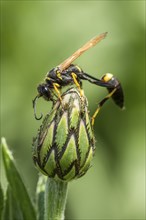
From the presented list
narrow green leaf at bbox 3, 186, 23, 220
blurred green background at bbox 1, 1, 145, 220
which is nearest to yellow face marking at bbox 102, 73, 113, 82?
narrow green leaf at bbox 3, 186, 23, 220

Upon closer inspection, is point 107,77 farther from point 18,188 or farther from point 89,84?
point 89,84

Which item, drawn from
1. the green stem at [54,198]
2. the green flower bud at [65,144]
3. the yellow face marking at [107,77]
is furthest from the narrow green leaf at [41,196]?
the yellow face marking at [107,77]

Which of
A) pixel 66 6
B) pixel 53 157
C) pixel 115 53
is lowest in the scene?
pixel 53 157

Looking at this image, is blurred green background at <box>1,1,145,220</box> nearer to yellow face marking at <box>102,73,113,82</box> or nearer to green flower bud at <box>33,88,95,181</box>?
yellow face marking at <box>102,73,113,82</box>

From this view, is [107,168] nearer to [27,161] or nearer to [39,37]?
[27,161]

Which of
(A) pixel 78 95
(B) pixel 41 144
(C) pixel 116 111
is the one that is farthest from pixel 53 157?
(C) pixel 116 111

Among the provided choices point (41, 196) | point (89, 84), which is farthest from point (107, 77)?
point (89, 84)
